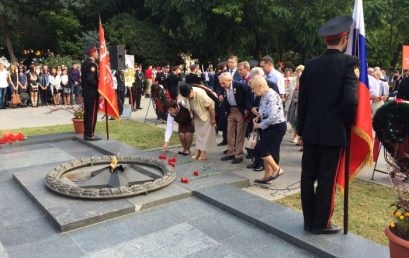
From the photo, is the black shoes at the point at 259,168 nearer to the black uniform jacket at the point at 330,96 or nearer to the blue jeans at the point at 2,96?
the black uniform jacket at the point at 330,96

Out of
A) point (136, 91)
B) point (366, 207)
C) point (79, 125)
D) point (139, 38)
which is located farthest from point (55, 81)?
point (366, 207)

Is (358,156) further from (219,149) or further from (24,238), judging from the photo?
(219,149)

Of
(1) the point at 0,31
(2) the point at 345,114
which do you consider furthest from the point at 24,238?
(1) the point at 0,31

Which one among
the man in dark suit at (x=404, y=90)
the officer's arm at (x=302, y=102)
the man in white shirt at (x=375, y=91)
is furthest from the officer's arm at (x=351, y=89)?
the man in white shirt at (x=375, y=91)

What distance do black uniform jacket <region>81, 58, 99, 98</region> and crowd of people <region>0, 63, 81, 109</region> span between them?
9.26 meters

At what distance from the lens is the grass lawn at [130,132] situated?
31.5ft

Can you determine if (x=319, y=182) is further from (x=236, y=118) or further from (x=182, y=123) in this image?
(x=182, y=123)

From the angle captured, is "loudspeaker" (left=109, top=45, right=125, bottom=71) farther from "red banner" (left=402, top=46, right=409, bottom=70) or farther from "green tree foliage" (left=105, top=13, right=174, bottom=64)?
"green tree foliage" (left=105, top=13, right=174, bottom=64)

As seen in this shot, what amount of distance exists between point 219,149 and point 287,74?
544 cm

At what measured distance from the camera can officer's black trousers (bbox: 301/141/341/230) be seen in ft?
13.1

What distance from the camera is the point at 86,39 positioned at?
27719 millimetres

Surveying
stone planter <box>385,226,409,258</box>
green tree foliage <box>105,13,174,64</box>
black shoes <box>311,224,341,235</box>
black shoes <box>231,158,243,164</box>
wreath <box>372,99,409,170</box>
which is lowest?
black shoes <box>311,224,341,235</box>

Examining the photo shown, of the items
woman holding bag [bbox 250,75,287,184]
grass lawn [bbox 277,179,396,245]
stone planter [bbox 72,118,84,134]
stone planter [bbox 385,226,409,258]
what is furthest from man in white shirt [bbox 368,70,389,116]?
stone planter [bbox 72,118,84,134]

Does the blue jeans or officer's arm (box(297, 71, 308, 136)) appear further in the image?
the blue jeans
